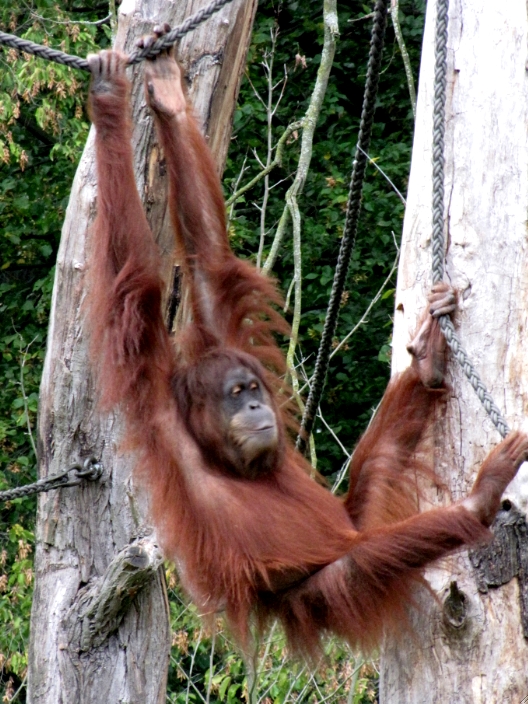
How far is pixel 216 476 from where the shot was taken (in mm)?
3322

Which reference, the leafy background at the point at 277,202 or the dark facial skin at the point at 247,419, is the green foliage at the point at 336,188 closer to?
the leafy background at the point at 277,202

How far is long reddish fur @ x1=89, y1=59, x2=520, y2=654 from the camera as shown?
314 cm

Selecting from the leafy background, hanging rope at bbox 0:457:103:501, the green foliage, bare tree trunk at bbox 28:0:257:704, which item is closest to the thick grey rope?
bare tree trunk at bbox 28:0:257:704

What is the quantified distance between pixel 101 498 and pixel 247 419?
90 centimetres

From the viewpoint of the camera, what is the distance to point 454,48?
9.68ft

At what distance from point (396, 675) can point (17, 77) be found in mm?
5295

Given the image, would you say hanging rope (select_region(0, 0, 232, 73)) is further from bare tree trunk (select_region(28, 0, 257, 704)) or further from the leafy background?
the leafy background

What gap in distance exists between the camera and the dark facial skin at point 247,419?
330cm

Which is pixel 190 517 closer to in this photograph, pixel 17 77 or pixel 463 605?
pixel 463 605

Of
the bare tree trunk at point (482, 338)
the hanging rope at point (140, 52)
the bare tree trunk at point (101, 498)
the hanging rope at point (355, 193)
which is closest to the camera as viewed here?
the bare tree trunk at point (482, 338)

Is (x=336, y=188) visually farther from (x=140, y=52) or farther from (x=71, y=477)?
(x=140, y=52)

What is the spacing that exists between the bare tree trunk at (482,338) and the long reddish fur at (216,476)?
16 centimetres

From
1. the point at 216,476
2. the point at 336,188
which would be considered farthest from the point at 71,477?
the point at 336,188

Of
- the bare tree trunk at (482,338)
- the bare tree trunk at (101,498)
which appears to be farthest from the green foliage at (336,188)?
the bare tree trunk at (482,338)
